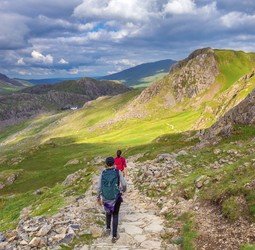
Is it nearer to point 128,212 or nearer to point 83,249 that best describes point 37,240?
point 83,249

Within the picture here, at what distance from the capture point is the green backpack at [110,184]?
835 inches

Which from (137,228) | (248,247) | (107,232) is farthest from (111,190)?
(248,247)

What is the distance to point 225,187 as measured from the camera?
86.0 feet

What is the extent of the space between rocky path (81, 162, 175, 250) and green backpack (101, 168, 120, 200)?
2.48 m

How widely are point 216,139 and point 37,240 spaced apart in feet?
104

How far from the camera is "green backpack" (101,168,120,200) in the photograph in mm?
21219

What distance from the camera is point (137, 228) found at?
23.9 m

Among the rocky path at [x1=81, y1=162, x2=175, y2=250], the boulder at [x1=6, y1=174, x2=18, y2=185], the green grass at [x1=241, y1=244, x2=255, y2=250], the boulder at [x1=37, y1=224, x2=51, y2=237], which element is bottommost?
the boulder at [x1=6, y1=174, x2=18, y2=185]

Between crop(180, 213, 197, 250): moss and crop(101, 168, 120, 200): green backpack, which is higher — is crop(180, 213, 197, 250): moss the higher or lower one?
the lower one

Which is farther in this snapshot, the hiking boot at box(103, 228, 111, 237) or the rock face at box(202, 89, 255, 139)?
the rock face at box(202, 89, 255, 139)

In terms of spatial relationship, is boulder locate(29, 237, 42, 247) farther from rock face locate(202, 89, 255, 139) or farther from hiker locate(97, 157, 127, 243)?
rock face locate(202, 89, 255, 139)

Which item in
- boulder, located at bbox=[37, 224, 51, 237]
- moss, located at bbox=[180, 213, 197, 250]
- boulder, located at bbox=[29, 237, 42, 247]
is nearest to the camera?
moss, located at bbox=[180, 213, 197, 250]

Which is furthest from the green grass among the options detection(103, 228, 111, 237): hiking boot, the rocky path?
detection(103, 228, 111, 237): hiking boot

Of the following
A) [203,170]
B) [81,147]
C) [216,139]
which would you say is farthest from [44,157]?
[203,170]
